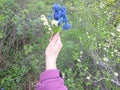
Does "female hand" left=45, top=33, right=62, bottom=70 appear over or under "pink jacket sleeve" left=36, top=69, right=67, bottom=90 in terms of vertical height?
over

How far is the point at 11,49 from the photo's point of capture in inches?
146

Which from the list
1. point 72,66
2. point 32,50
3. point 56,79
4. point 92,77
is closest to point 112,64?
point 92,77

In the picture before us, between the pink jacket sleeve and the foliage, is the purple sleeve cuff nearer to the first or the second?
the pink jacket sleeve

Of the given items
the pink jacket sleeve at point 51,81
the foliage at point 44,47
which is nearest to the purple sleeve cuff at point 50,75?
the pink jacket sleeve at point 51,81

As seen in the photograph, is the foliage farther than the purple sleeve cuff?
Yes

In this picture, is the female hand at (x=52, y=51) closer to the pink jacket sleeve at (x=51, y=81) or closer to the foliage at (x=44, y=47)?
the pink jacket sleeve at (x=51, y=81)

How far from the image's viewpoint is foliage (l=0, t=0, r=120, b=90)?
3070mm

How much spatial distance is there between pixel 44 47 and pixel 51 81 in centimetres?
237

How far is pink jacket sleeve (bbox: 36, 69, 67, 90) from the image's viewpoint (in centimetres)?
116

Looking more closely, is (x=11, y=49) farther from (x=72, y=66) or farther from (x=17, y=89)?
(x=72, y=66)

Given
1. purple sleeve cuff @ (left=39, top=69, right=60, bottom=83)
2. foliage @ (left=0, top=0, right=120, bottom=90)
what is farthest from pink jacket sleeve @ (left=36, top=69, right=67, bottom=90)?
foliage @ (left=0, top=0, right=120, bottom=90)

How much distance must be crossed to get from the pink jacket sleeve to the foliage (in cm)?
178

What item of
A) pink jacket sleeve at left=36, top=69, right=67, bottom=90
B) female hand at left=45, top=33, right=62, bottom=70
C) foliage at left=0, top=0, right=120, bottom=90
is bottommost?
foliage at left=0, top=0, right=120, bottom=90

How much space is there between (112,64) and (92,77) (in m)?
0.26
